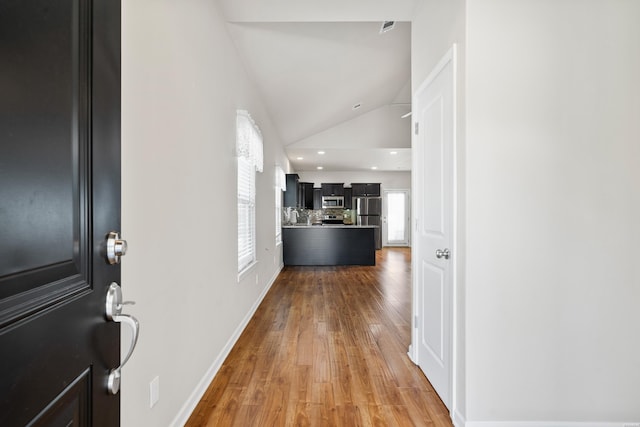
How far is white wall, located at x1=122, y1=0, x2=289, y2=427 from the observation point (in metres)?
1.28

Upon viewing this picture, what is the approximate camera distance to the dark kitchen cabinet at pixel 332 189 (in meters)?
10.0

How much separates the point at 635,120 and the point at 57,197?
8.15 ft

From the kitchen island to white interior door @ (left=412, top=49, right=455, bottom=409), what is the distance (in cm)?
440

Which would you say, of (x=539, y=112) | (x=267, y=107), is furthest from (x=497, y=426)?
(x=267, y=107)

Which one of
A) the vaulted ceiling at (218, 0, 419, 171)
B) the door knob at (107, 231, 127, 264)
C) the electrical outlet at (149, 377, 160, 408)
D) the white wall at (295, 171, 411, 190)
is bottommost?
the electrical outlet at (149, 377, 160, 408)

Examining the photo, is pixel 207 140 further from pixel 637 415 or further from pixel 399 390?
pixel 637 415

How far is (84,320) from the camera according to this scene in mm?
647

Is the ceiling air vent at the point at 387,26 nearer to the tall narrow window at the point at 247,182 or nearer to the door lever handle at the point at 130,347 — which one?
the tall narrow window at the point at 247,182

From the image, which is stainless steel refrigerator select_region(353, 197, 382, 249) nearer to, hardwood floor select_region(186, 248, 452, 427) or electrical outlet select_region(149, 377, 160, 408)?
hardwood floor select_region(186, 248, 452, 427)

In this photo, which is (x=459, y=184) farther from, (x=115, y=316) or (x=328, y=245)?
(x=328, y=245)

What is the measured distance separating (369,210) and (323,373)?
26.0ft

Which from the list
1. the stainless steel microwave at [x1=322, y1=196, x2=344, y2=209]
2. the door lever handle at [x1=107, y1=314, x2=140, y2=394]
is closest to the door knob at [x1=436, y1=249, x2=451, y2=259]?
the door lever handle at [x1=107, y1=314, x2=140, y2=394]

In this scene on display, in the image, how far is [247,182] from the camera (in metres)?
3.46

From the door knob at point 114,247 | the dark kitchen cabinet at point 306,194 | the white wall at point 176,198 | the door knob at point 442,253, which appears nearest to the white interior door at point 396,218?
the dark kitchen cabinet at point 306,194
